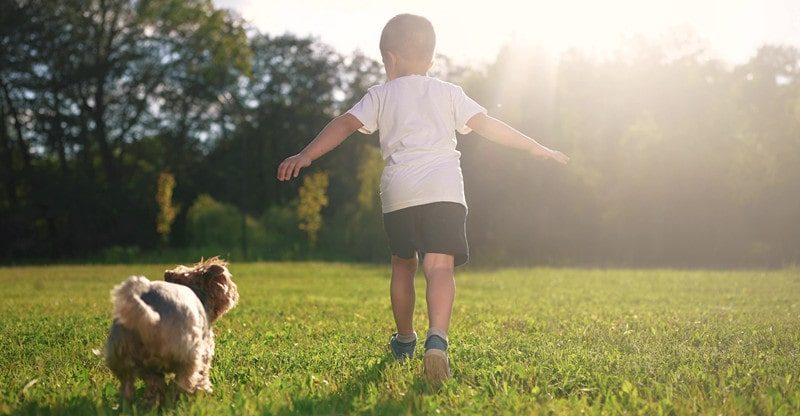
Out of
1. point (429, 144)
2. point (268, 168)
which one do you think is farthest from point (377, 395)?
point (268, 168)

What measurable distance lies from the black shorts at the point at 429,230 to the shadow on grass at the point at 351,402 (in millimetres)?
854

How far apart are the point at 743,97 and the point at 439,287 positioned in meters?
30.0

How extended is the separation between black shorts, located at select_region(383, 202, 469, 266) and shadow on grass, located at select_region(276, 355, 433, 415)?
2.80 ft

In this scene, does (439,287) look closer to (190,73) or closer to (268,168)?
(190,73)

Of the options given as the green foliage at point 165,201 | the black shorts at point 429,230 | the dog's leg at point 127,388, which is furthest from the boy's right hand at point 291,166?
the green foliage at point 165,201

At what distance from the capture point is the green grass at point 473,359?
4133 millimetres

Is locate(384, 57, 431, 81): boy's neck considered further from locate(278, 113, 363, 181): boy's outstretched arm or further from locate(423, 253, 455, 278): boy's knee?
locate(423, 253, 455, 278): boy's knee

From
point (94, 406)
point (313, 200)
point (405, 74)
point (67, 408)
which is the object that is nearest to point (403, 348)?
point (405, 74)

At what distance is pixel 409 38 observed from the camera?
5219 millimetres

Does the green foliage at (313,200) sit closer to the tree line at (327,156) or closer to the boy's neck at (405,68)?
the tree line at (327,156)

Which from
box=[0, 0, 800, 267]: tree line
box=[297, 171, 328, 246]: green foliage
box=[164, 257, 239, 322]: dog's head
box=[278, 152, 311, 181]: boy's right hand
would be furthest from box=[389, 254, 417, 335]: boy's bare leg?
box=[297, 171, 328, 246]: green foliage

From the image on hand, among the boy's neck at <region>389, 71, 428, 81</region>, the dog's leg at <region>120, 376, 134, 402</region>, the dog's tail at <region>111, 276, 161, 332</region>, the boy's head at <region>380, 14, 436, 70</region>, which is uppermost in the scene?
the boy's head at <region>380, 14, 436, 70</region>

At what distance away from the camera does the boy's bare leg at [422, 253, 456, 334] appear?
194 inches

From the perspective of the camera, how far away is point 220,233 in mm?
36406
